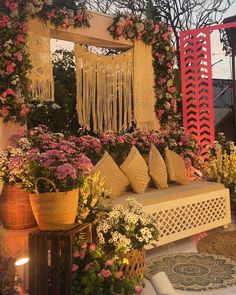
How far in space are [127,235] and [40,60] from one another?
7.29 ft

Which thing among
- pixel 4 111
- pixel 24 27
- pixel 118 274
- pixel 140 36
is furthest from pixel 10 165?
pixel 140 36

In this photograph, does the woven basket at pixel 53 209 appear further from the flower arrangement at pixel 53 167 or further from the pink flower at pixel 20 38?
the pink flower at pixel 20 38

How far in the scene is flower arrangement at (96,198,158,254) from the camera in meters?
2.69

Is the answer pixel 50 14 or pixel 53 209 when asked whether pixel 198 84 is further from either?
pixel 53 209

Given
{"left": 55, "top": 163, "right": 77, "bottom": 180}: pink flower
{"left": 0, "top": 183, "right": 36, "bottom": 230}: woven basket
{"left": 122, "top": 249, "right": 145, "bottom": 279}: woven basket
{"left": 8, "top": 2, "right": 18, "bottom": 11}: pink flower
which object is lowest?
{"left": 122, "top": 249, "right": 145, "bottom": 279}: woven basket

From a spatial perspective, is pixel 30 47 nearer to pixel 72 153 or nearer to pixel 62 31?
pixel 62 31

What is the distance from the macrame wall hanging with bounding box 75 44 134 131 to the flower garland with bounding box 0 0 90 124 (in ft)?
2.86

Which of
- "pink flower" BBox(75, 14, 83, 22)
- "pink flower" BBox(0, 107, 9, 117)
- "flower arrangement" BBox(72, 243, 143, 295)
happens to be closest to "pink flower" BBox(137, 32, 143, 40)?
"pink flower" BBox(75, 14, 83, 22)

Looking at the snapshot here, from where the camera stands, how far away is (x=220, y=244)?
3.92m

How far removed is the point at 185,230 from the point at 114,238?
1512mm

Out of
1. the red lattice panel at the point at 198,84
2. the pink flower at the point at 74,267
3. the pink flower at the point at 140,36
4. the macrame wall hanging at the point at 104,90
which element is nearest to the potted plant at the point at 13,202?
the pink flower at the point at 74,267

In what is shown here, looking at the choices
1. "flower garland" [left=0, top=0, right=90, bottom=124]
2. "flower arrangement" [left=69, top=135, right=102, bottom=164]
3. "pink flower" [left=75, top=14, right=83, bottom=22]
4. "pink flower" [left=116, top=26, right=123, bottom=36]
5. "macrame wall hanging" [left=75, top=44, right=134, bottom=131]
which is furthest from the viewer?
"pink flower" [left=116, top=26, right=123, bottom=36]

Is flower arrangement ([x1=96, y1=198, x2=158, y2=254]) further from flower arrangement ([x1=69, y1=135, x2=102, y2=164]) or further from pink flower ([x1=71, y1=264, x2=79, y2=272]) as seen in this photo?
flower arrangement ([x1=69, y1=135, x2=102, y2=164])

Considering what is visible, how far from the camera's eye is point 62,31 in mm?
4473
